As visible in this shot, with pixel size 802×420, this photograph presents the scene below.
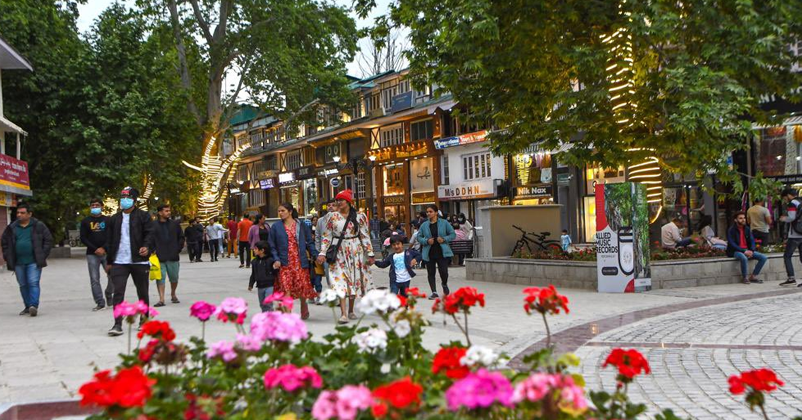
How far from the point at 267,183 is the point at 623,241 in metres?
53.7

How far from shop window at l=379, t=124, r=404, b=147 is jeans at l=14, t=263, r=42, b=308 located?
3493 cm

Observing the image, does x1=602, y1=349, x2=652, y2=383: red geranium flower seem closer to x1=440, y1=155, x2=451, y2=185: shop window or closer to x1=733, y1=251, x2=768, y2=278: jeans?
x1=733, y1=251, x2=768, y2=278: jeans

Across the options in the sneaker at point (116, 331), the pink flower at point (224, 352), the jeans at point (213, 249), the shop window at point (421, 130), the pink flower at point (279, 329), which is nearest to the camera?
the pink flower at point (279, 329)

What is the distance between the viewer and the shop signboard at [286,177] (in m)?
60.8

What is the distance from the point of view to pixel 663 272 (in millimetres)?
14312

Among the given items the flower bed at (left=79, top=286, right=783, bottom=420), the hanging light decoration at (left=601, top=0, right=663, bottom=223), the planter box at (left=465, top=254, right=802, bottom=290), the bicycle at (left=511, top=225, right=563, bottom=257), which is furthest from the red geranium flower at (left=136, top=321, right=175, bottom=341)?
the bicycle at (left=511, top=225, right=563, bottom=257)

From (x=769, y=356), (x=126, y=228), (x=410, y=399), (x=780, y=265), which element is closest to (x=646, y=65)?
(x=780, y=265)

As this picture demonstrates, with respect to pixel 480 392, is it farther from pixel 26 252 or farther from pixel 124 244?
pixel 26 252

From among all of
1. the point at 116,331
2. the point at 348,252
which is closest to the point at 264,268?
the point at 348,252

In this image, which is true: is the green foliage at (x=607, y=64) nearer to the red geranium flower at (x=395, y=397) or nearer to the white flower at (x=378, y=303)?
the white flower at (x=378, y=303)

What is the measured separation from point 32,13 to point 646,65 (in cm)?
2761

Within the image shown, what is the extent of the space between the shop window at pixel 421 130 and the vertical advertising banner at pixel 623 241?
29.8m

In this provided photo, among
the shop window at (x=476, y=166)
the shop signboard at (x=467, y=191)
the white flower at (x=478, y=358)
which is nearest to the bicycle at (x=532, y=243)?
the white flower at (x=478, y=358)

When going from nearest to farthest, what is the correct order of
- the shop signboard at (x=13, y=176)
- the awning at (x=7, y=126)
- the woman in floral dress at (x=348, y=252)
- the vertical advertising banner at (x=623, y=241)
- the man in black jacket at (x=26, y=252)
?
the woman in floral dress at (x=348, y=252) < the man in black jacket at (x=26, y=252) < the vertical advertising banner at (x=623, y=241) < the shop signboard at (x=13, y=176) < the awning at (x=7, y=126)
